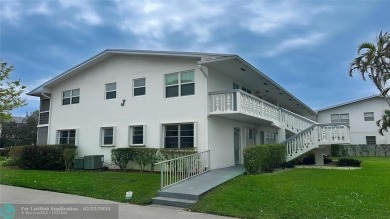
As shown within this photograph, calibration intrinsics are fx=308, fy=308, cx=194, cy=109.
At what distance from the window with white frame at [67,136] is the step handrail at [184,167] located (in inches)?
363

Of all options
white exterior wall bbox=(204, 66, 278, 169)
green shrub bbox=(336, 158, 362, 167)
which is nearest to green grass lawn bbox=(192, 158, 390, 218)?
white exterior wall bbox=(204, 66, 278, 169)

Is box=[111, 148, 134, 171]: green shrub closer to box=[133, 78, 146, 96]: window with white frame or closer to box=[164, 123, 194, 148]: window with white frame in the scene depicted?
box=[164, 123, 194, 148]: window with white frame

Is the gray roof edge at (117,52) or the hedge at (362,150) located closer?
the gray roof edge at (117,52)

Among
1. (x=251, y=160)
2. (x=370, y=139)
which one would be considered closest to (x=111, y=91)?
(x=251, y=160)

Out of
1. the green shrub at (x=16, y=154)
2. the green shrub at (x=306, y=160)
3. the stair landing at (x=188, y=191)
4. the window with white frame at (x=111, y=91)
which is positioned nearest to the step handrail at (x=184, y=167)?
the stair landing at (x=188, y=191)

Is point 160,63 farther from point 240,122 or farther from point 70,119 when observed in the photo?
point 70,119

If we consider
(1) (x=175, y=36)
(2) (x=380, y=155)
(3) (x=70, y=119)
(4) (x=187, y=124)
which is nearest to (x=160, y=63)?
(1) (x=175, y=36)

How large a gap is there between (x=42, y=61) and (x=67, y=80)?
83.8 inches

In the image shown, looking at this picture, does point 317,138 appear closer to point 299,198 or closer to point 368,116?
point 299,198

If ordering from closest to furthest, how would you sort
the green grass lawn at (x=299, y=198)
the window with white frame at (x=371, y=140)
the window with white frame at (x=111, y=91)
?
the green grass lawn at (x=299, y=198) < the window with white frame at (x=111, y=91) < the window with white frame at (x=371, y=140)

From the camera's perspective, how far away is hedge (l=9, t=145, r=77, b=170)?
17234 millimetres

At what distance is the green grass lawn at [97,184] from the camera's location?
34.4 feet

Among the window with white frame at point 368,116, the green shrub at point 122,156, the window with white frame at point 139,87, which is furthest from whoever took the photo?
the window with white frame at point 368,116

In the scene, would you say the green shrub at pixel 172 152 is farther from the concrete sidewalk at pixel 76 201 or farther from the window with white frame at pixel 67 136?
the window with white frame at pixel 67 136
